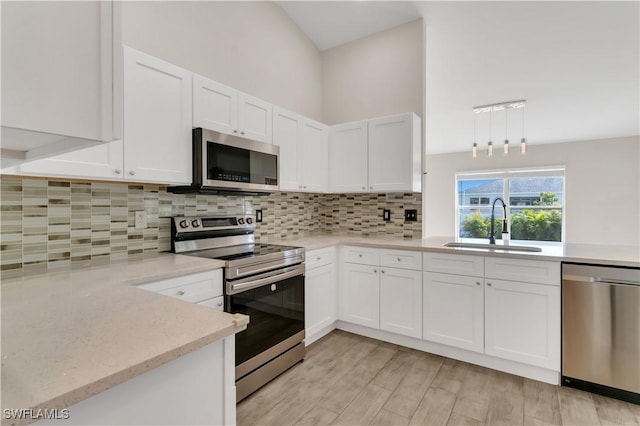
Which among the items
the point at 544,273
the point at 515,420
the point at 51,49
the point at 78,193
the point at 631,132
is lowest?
the point at 515,420

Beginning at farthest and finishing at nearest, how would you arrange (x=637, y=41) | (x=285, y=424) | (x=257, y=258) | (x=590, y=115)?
(x=590, y=115)
(x=637, y=41)
(x=257, y=258)
(x=285, y=424)

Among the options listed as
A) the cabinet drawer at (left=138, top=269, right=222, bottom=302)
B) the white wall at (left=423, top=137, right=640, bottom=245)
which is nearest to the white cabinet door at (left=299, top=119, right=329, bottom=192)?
the cabinet drawer at (left=138, top=269, right=222, bottom=302)

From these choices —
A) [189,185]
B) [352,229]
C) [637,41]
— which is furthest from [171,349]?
[637,41]

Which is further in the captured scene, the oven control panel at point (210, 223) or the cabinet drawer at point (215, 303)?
the oven control panel at point (210, 223)

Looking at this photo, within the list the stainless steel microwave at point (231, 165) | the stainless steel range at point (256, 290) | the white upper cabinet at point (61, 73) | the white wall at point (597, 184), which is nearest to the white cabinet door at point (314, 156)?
the stainless steel microwave at point (231, 165)

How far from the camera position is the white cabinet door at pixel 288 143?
278cm

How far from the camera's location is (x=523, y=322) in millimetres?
2188

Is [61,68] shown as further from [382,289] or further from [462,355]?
[462,355]

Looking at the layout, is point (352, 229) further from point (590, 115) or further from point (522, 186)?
point (522, 186)

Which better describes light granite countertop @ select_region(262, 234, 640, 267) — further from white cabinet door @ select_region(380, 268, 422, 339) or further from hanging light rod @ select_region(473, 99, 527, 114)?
hanging light rod @ select_region(473, 99, 527, 114)

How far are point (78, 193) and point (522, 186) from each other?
729 cm

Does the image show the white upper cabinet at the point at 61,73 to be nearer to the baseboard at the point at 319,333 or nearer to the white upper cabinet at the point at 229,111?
the white upper cabinet at the point at 229,111

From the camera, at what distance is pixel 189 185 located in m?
2.07

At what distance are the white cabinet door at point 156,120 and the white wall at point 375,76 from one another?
2.10 meters
